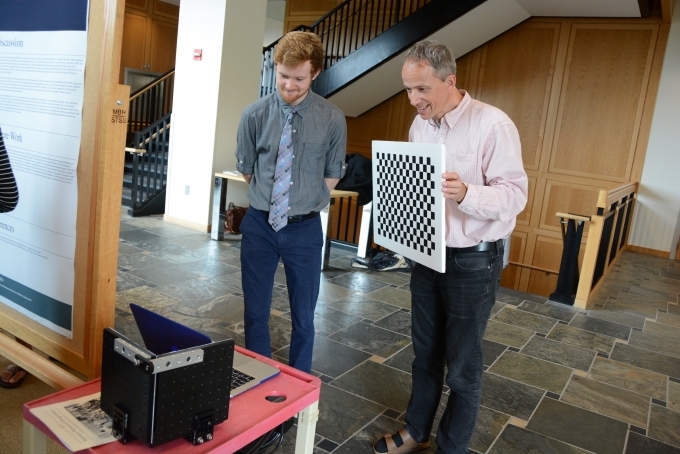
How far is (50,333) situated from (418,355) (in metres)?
1.26

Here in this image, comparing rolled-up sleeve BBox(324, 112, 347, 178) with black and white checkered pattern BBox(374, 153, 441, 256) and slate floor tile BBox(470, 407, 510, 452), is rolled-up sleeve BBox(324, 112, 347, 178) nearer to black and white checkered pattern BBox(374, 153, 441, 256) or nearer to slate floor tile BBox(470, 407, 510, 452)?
black and white checkered pattern BBox(374, 153, 441, 256)

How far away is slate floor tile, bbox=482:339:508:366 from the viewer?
340 cm

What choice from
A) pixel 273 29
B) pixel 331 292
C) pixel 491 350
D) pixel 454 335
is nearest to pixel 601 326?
pixel 491 350

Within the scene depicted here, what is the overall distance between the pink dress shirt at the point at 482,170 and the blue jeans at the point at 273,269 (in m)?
0.72

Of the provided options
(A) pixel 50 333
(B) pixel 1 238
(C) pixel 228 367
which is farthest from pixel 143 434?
(B) pixel 1 238

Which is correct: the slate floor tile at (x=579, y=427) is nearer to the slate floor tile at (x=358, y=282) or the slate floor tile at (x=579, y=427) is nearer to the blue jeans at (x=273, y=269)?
the blue jeans at (x=273, y=269)

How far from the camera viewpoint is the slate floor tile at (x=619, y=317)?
4450 mm

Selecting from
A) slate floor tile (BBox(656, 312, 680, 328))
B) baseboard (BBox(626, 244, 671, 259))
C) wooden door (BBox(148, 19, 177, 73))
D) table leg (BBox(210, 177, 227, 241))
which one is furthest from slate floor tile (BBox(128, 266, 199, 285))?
wooden door (BBox(148, 19, 177, 73))

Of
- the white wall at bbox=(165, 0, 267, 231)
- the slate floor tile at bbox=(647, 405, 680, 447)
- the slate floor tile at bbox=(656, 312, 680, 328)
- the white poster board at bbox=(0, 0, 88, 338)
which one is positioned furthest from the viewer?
the white wall at bbox=(165, 0, 267, 231)

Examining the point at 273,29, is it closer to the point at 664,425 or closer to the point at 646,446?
the point at 664,425

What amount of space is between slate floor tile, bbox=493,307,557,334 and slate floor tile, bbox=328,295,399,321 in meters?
0.81

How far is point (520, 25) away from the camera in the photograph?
836cm

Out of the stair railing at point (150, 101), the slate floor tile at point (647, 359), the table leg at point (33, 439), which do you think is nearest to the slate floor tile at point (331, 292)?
the slate floor tile at point (647, 359)

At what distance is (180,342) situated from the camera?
1198 millimetres
